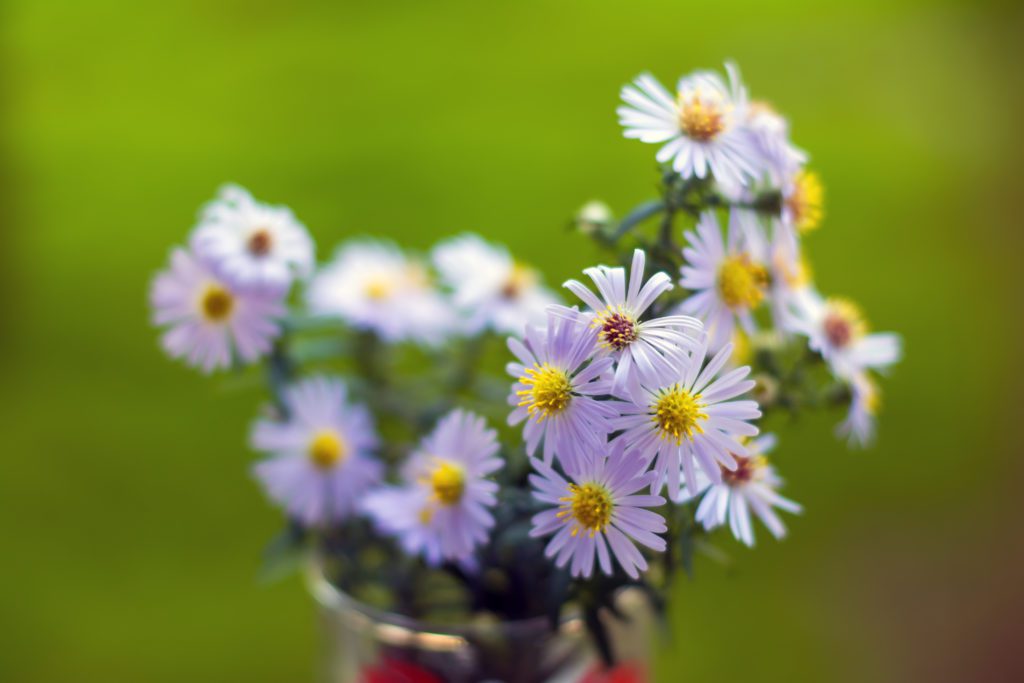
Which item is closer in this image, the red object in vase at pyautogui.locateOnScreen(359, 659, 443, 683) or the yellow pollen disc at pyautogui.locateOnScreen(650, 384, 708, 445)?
the yellow pollen disc at pyautogui.locateOnScreen(650, 384, 708, 445)

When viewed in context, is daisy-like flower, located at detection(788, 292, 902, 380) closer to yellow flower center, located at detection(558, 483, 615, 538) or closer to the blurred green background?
yellow flower center, located at detection(558, 483, 615, 538)

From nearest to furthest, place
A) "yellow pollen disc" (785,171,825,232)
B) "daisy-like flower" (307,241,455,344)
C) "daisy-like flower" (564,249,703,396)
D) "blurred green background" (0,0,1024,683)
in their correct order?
"daisy-like flower" (564,249,703,396) < "yellow pollen disc" (785,171,825,232) < "daisy-like flower" (307,241,455,344) < "blurred green background" (0,0,1024,683)

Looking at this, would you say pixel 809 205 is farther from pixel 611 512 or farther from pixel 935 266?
pixel 935 266

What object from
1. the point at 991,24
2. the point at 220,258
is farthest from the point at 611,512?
the point at 991,24

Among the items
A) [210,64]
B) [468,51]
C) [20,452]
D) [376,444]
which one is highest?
[468,51]

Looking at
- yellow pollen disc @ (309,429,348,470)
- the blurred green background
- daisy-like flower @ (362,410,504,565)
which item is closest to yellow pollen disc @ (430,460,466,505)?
daisy-like flower @ (362,410,504,565)

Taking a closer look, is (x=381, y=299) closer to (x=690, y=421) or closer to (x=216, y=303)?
(x=216, y=303)

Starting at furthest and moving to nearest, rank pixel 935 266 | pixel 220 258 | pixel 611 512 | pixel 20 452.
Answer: pixel 935 266, pixel 20 452, pixel 220 258, pixel 611 512
